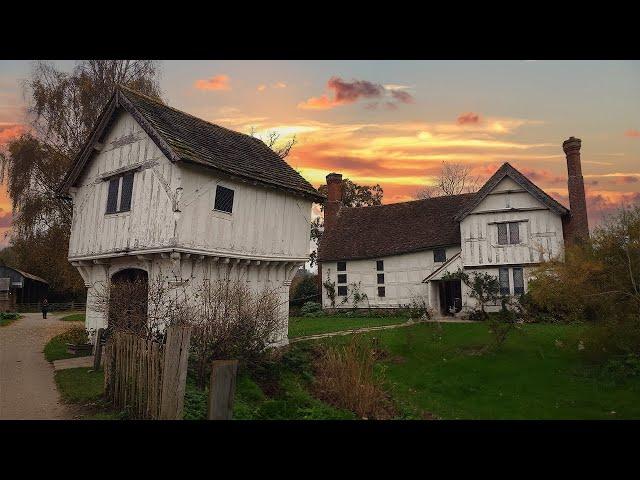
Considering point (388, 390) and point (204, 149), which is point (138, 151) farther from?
point (388, 390)

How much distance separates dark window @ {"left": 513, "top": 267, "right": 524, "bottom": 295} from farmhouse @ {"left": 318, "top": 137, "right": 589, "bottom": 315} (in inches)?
2.1

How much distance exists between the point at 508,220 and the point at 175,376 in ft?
79.2

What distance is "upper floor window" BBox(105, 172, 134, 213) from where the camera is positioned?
1481 cm

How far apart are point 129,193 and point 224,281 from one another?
14.4 feet

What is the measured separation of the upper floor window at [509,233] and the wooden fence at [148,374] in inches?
909

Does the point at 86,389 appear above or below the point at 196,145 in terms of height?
below

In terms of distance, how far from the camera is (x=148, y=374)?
304 inches

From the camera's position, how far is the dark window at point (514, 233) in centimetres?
2616

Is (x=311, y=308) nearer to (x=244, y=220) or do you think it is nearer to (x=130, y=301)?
(x=244, y=220)

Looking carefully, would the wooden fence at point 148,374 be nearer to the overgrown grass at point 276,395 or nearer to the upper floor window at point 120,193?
the overgrown grass at point 276,395

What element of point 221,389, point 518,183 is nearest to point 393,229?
point 518,183

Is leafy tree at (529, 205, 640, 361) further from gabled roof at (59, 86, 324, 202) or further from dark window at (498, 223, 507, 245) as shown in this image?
dark window at (498, 223, 507, 245)

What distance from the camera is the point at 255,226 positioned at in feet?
52.5
